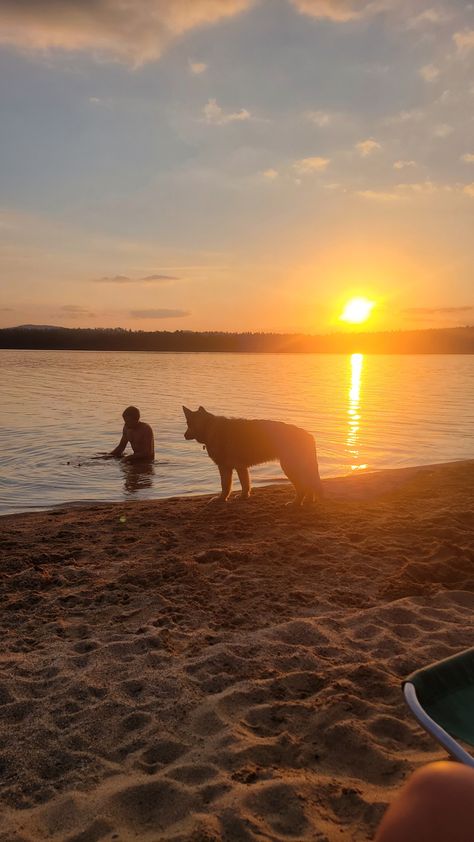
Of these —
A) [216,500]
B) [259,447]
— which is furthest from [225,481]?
Answer: [259,447]

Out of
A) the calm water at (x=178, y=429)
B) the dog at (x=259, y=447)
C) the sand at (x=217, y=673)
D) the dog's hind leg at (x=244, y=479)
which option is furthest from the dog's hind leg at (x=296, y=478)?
the calm water at (x=178, y=429)

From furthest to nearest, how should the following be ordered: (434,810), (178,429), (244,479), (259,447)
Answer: (178,429) < (244,479) < (259,447) < (434,810)

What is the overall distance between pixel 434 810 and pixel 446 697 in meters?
1.46

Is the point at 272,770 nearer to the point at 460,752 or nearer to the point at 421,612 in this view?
the point at 460,752

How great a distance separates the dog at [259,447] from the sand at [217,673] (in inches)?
49.9

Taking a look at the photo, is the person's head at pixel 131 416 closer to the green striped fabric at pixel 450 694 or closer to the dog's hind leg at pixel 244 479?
the dog's hind leg at pixel 244 479

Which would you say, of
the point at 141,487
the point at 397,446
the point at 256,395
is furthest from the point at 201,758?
the point at 256,395

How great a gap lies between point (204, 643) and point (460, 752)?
245cm

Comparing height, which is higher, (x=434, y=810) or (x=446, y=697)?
(x=434, y=810)

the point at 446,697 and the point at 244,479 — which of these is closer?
the point at 446,697

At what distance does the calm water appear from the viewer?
480 inches

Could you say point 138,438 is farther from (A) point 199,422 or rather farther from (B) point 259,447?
(B) point 259,447

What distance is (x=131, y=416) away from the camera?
43.2 feet

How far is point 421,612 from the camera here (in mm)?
5129
